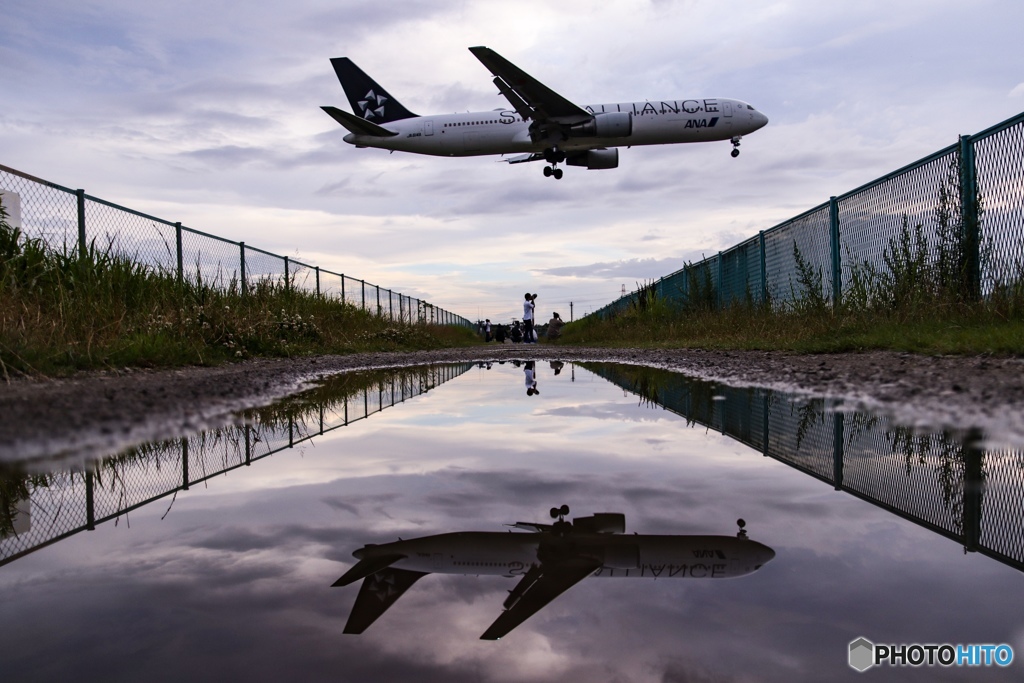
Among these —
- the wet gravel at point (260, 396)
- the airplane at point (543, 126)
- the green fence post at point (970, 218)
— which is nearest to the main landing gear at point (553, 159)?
the airplane at point (543, 126)

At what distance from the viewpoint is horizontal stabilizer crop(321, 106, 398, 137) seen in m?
26.7

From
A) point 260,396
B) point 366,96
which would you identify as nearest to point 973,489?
point 260,396

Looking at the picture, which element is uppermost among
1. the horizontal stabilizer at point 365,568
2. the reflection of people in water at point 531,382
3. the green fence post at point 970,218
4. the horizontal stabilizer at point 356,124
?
the horizontal stabilizer at point 356,124

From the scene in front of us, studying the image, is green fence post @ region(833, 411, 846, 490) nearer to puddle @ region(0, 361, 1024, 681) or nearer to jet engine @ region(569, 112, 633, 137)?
puddle @ region(0, 361, 1024, 681)

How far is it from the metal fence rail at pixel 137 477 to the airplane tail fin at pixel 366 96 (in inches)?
1195

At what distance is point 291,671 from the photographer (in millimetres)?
784

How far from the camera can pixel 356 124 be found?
28000 millimetres

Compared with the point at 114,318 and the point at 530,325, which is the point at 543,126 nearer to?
the point at 530,325

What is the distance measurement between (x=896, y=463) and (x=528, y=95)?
19.7m

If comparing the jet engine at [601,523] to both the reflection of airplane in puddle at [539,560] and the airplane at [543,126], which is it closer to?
the reflection of airplane in puddle at [539,560]

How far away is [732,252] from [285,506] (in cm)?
1397

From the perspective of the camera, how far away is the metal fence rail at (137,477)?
4.68 feet

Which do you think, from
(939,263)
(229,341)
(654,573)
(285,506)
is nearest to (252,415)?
(285,506)

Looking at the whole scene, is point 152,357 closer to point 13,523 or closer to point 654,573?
point 13,523
